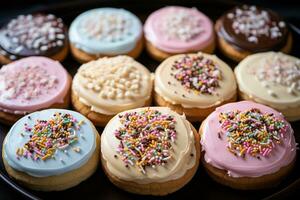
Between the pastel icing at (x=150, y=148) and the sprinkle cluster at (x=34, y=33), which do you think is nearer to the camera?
the pastel icing at (x=150, y=148)

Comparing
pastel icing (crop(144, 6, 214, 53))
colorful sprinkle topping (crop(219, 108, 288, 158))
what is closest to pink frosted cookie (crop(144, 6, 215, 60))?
pastel icing (crop(144, 6, 214, 53))

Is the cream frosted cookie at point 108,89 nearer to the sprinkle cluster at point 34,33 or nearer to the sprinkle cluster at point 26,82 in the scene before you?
the sprinkle cluster at point 26,82

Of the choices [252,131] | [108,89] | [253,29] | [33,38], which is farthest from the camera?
[253,29]

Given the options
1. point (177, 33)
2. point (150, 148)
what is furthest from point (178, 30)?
point (150, 148)

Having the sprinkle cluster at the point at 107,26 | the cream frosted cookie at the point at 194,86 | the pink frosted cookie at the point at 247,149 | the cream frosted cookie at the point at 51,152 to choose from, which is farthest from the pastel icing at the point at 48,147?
the sprinkle cluster at the point at 107,26

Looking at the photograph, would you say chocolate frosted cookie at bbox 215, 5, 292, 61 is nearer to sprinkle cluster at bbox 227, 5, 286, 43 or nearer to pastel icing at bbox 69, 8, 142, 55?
sprinkle cluster at bbox 227, 5, 286, 43

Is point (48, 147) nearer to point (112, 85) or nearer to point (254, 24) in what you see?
point (112, 85)
